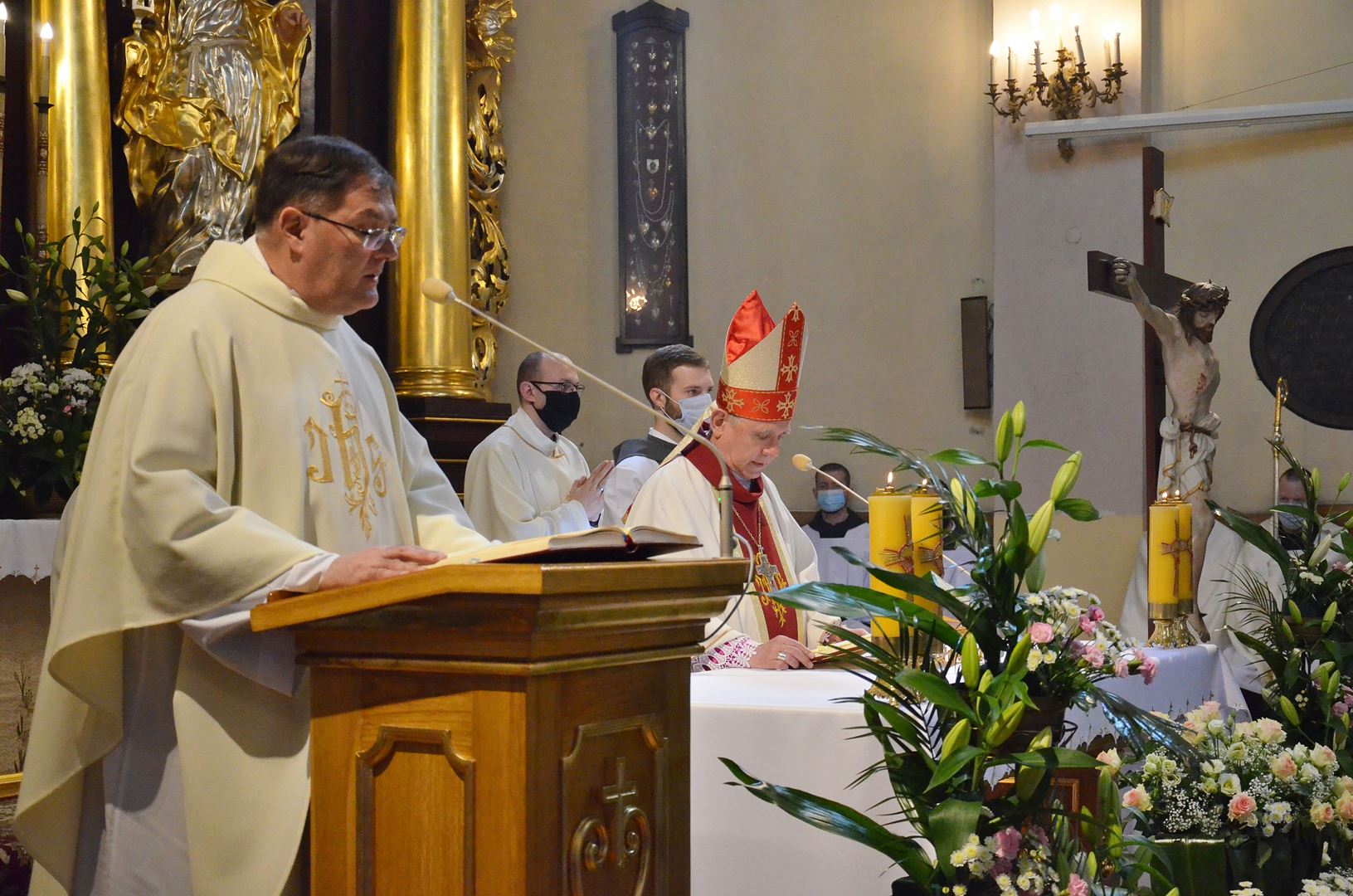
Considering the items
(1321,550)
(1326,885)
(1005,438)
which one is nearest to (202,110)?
(1321,550)

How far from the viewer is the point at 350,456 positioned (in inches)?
103

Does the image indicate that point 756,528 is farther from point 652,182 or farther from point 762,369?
point 652,182

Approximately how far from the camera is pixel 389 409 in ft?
9.32

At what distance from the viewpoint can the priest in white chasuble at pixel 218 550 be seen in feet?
7.15

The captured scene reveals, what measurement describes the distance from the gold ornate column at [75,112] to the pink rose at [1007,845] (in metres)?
4.88

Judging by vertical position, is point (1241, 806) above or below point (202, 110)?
below

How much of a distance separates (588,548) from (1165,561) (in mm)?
2622

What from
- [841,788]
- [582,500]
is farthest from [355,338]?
[582,500]

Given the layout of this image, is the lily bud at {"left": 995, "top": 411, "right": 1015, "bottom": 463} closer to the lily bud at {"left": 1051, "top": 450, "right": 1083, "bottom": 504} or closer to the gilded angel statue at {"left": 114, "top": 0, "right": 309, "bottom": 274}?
the lily bud at {"left": 1051, "top": 450, "right": 1083, "bottom": 504}

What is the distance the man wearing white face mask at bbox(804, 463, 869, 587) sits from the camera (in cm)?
726

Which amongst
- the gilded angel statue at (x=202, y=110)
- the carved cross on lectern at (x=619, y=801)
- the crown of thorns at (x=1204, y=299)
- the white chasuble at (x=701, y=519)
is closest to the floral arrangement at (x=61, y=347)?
the gilded angel statue at (x=202, y=110)

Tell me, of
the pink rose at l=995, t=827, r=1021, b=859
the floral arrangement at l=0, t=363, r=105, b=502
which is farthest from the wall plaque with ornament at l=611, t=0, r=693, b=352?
the pink rose at l=995, t=827, r=1021, b=859

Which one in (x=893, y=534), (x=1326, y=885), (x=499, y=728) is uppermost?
(x=893, y=534)

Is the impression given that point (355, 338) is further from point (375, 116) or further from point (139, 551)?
point (375, 116)
